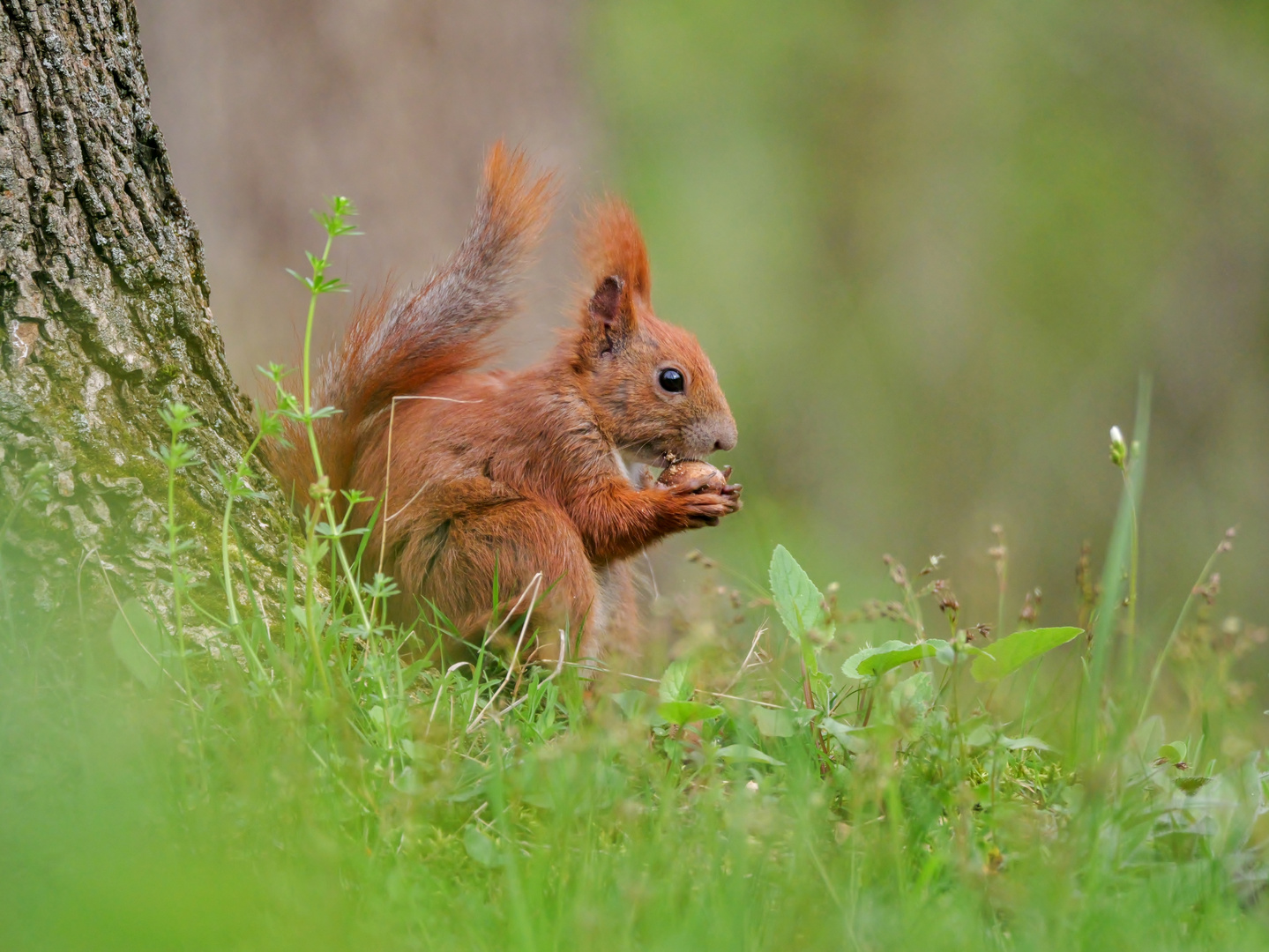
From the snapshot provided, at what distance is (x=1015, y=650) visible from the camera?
4.67ft

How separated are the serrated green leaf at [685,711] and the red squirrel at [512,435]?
328 mm

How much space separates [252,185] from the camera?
10.3 ft

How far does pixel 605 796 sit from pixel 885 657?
1.40 ft

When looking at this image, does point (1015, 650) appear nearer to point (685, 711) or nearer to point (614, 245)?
point (685, 711)

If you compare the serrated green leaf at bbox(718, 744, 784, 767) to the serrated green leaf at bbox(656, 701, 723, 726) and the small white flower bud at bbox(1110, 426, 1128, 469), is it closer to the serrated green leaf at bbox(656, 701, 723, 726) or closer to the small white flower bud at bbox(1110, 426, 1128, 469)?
the serrated green leaf at bbox(656, 701, 723, 726)

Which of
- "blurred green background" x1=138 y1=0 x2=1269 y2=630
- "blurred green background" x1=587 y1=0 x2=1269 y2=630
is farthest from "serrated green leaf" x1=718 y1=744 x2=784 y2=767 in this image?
"blurred green background" x1=587 y1=0 x2=1269 y2=630

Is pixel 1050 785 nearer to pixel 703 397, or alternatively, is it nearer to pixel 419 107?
pixel 703 397

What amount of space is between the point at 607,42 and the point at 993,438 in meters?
3.35

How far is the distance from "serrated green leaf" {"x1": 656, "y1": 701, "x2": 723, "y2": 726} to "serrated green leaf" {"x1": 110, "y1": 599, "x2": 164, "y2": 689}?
1.94ft

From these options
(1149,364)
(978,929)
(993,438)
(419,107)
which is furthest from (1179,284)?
(978,929)

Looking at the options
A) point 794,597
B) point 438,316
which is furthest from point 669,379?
point 794,597

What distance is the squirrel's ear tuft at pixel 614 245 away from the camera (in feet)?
6.97

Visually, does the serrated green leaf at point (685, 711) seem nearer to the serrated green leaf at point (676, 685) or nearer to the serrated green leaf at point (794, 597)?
the serrated green leaf at point (676, 685)

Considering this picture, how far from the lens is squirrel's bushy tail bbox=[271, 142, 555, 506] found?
71.9 inches
